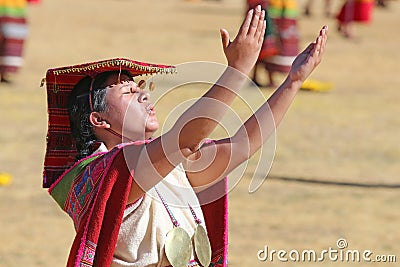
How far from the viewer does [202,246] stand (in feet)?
10.7

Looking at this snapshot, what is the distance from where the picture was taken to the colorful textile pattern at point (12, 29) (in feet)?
38.9

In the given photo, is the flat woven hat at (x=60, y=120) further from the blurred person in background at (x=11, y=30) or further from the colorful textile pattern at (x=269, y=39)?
the blurred person in background at (x=11, y=30)

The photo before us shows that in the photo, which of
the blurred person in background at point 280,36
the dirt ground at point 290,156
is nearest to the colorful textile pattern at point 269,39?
the blurred person in background at point 280,36

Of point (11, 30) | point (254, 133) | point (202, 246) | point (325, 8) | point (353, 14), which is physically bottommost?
point (325, 8)

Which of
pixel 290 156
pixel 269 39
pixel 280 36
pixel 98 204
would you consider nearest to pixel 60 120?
pixel 98 204

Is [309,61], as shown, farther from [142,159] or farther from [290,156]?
[290,156]

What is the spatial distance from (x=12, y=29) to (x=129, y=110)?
899 cm

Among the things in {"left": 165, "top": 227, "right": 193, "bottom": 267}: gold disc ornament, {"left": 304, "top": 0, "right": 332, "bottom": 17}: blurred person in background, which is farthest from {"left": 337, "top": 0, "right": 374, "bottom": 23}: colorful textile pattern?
{"left": 165, "top": 227, "right": 193, "bottom": 267}: gold disc ornament

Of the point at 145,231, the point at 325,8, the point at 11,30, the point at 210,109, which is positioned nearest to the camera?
the point at 210,109

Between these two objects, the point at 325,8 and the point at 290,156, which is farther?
the point at 325,8

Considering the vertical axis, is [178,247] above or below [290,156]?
above

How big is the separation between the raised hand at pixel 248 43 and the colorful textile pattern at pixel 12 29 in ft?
30.8

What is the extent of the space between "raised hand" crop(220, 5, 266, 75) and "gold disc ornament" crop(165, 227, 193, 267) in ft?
2.00

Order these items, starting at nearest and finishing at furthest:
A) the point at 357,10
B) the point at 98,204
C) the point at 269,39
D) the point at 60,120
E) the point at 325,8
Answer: the point at 98,204, the point at 60,120, the point at 269,39, the point at 357,10, the point at 325,8
